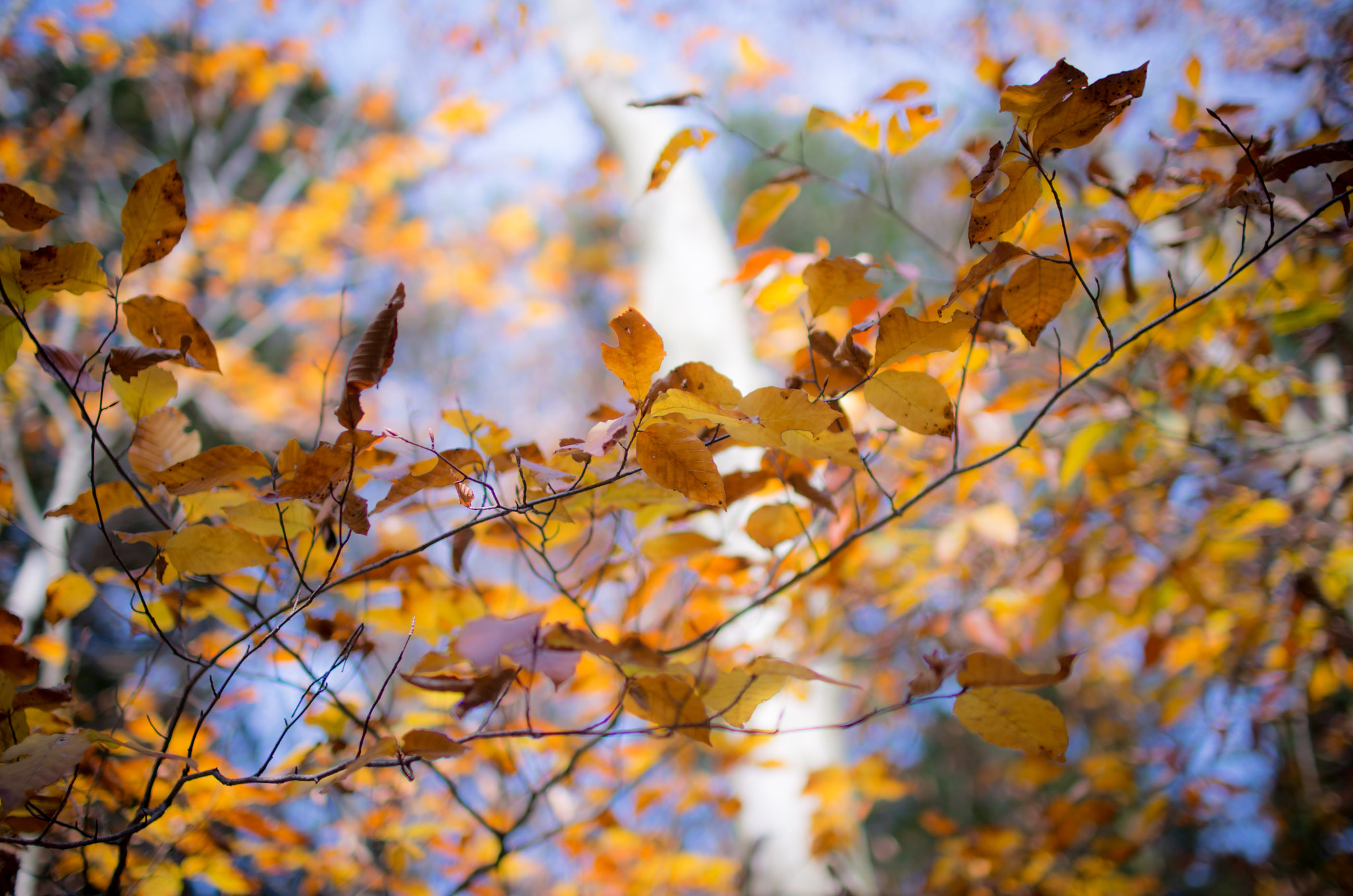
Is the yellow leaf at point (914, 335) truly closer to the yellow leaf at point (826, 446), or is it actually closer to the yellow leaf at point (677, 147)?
the yellow leaf at point (826, 446)

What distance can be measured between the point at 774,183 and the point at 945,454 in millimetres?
572

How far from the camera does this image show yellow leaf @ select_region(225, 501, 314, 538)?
0.53m

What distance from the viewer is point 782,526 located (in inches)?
28.6

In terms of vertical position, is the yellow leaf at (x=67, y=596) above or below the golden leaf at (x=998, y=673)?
above

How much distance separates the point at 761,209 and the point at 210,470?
0.64 meters

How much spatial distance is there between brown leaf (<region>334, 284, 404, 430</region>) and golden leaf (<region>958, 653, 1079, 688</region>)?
0.50m

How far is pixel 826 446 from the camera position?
51 centimetres

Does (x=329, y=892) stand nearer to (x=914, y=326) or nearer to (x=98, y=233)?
(x=914, y=326)

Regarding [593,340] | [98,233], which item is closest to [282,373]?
[98,233]

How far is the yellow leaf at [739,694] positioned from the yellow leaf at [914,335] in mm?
281

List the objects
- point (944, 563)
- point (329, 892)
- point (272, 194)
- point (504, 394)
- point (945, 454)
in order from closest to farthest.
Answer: point (945, 454) → point (944, 563) → point (329, 892) → point (272, 194) → point (504, 394)

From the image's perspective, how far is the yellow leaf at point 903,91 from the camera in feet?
2.45

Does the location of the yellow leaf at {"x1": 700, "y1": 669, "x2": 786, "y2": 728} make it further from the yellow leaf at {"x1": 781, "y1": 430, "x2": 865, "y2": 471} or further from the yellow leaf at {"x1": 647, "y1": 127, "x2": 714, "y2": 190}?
the yellow leaf at {"x1": 647, "y1": 127, "x2": 714, "y2": 190}

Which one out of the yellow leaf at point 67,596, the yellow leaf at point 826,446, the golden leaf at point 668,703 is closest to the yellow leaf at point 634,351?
the yellow leaf at point 826,446
